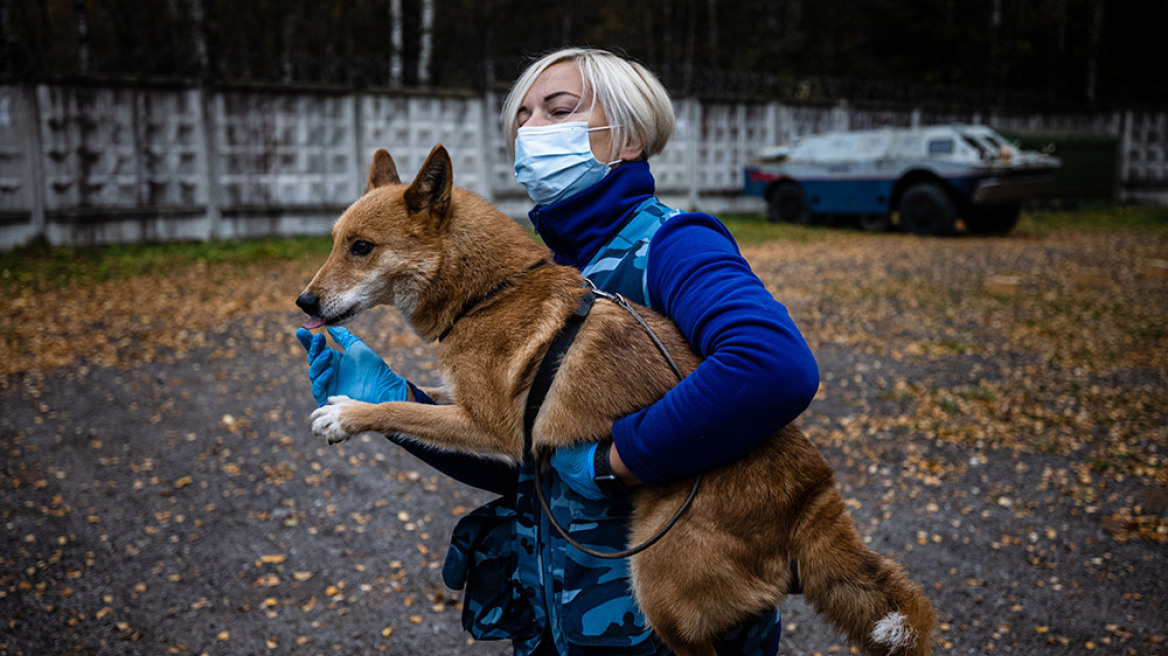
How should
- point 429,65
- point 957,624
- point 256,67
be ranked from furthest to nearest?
point 256,67 → point 429,65 → point 957,624

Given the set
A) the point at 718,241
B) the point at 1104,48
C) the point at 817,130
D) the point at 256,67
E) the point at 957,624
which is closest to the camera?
the point at 718,241

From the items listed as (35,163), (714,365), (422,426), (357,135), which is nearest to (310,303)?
(422,426)

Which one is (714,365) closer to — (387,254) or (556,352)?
(556,352)

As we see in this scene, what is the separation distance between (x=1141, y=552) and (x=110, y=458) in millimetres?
6432

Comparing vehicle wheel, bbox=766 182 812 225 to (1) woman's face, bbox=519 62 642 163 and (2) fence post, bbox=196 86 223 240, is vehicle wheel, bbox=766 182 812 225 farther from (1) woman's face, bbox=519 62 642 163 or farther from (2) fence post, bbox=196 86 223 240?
(1) woman's face, bbox=519 62 642 163

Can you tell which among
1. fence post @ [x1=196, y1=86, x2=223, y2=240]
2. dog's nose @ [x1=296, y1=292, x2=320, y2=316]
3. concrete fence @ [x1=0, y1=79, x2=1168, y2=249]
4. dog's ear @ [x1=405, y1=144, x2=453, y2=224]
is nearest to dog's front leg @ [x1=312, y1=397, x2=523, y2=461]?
dog's nose @ [x1=296, y1=292, x2=320, y2=316]

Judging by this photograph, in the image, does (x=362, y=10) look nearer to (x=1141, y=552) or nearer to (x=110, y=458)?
(x=110, y=458)

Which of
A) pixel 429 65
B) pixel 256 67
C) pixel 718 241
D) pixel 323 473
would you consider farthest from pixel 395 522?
pixel 256 67

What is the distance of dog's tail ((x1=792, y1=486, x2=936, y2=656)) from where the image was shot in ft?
5.35

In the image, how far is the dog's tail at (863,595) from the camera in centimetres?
163

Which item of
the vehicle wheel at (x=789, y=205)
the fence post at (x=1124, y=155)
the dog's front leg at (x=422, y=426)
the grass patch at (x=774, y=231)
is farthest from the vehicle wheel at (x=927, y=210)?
the dog's front leg at (x=422, y=426)

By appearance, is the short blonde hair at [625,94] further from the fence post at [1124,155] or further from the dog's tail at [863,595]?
the fence post at [1124,155]

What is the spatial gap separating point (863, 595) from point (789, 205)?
58.3 ft

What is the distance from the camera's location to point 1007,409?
21.5ft
